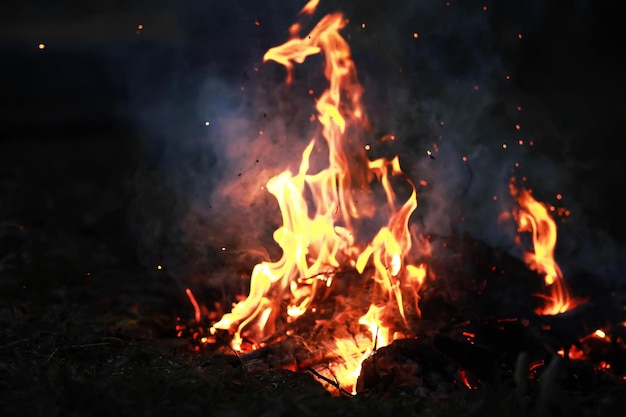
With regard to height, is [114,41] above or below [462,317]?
above

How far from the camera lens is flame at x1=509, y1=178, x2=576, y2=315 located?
5.81 meters

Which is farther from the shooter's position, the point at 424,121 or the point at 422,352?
the point at 424,121

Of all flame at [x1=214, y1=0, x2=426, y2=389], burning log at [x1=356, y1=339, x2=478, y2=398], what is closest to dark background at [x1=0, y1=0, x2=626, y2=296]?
flame at [x1=214, y1=0, x2=426, y2=389]

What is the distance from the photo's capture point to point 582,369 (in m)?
4.59

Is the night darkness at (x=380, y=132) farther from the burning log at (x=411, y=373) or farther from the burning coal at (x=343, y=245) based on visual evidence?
the burning log at (x=411, y=373)

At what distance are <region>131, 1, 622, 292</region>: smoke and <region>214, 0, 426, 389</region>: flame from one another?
0.13 metres

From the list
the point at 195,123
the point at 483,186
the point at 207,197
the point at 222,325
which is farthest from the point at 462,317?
the point at 195,123

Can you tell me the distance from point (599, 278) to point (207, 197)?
3.61m

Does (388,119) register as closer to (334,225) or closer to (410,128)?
(410,128)

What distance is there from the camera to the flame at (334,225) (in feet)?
18.4

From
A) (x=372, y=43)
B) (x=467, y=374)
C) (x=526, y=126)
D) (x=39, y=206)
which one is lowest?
(x=467, y=374)

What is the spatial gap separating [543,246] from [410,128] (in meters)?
1.59

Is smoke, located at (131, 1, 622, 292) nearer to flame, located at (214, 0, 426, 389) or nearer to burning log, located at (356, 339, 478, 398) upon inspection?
flame, located at (214, 0, 426, 389)

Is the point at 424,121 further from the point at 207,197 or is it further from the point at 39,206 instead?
the point at 39,206
